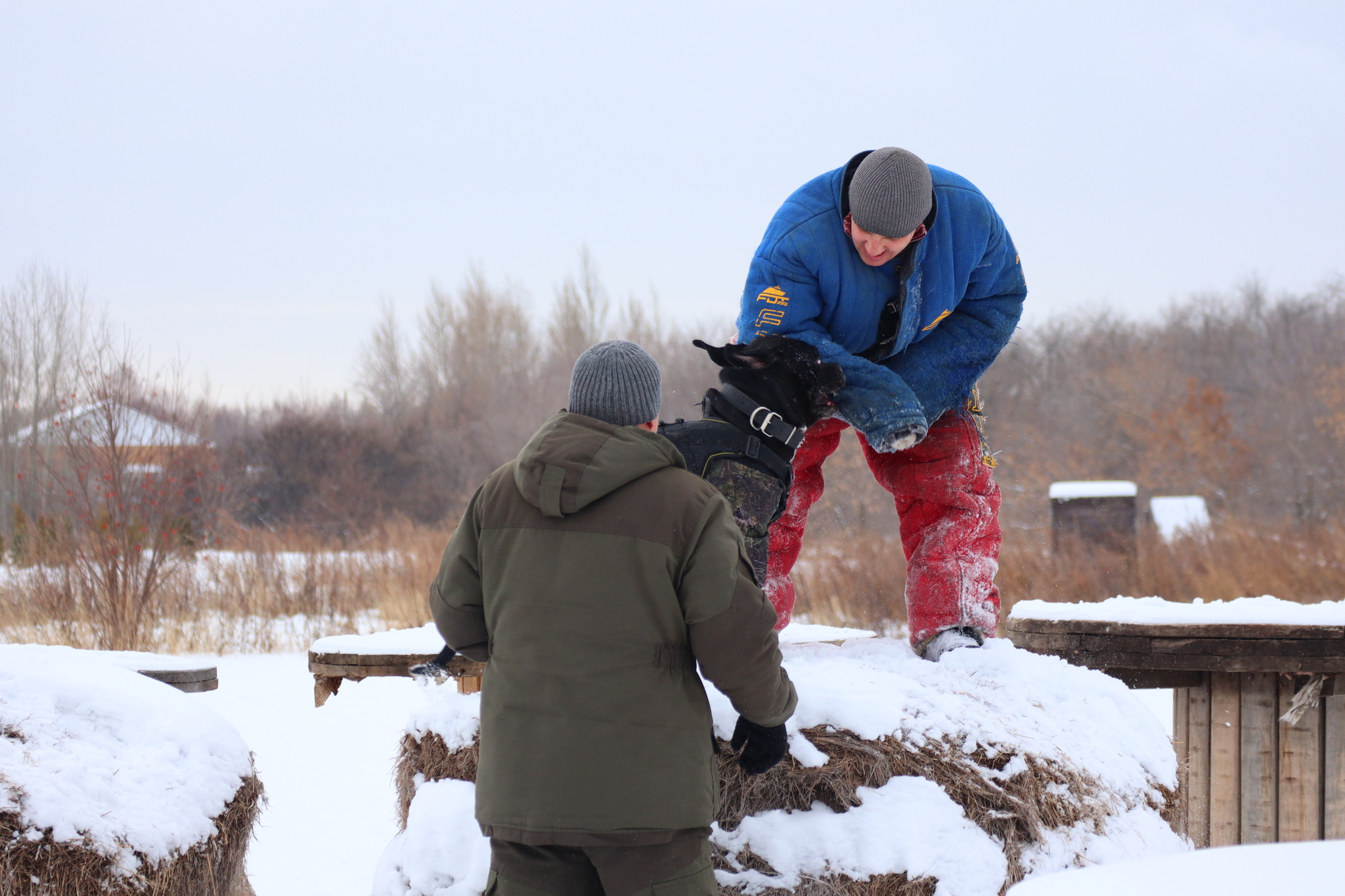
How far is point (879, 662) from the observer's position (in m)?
3.09

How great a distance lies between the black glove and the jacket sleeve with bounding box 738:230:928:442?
955 millimetres

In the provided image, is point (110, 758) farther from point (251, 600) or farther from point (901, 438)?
point (251, 600)

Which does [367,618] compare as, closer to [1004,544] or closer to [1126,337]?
[1004,544]

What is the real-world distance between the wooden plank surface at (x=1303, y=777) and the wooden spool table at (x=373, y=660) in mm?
2852

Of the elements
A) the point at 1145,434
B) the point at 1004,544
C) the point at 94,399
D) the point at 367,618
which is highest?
the point at 1145,434

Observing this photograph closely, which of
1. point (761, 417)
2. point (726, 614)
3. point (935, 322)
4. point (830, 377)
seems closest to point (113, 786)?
point (726, 614)

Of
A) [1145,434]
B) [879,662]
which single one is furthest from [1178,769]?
[1145,434]

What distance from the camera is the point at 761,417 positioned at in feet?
8.85

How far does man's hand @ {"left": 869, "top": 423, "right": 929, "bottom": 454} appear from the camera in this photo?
2846 millimetres

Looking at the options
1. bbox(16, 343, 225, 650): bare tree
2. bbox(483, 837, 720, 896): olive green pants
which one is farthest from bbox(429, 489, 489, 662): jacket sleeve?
bbox(16, 343, 225, 650): bare tree

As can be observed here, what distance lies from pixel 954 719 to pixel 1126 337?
1169 inches

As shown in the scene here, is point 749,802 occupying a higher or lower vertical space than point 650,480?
lower

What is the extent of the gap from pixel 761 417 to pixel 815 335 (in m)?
0.35

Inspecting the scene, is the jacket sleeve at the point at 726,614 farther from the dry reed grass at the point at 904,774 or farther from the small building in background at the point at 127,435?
the small building in background at the point at 127,435
